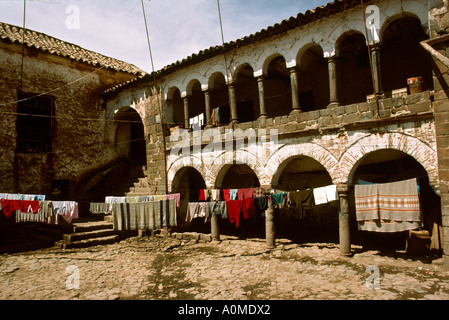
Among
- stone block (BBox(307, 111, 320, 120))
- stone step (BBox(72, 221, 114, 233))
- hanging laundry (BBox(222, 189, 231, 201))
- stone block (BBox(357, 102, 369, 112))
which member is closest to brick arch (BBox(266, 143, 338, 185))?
stone block (BBox(307, 111, 320, 120))

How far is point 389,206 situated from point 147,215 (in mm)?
8503

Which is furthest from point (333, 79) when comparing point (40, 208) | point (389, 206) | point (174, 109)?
point (40, 208)

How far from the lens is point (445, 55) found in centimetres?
757

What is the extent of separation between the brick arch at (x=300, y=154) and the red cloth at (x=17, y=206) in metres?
9.32

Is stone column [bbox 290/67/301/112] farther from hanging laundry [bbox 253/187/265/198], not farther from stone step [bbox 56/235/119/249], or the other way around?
stone step [bbox 56/235/119/249]

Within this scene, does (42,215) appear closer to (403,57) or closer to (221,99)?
(221,99)

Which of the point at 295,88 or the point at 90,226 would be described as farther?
the point at 90,226

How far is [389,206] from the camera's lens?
828cm

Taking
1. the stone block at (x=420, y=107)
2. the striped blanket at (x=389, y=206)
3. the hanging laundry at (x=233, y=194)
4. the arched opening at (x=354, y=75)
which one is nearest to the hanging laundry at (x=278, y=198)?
the hanging laundry at (x=233, y=194)

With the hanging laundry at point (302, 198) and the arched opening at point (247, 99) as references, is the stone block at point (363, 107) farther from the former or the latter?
the arched opening at point (247, 99)

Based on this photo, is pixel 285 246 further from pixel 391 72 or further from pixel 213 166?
pixel 391 72

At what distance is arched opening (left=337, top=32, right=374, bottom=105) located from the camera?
1202cm

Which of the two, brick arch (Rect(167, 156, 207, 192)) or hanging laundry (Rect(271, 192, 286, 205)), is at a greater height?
brick arch (Rect(167, 156, 207, 192))

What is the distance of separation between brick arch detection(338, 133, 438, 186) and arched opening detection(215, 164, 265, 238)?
5620 millimetres
